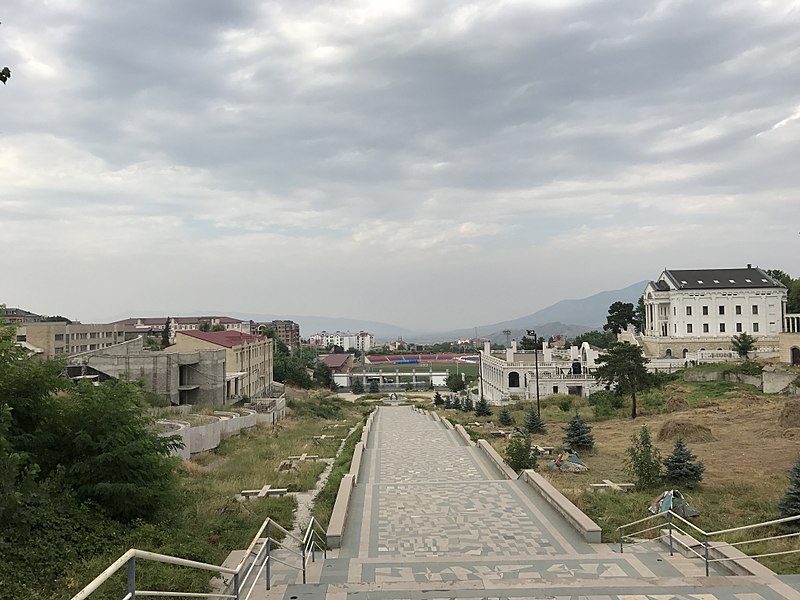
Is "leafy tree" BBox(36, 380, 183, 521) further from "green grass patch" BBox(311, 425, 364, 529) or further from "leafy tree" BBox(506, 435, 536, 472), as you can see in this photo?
"leafy tree" BBox(506, 435, 536, 472)

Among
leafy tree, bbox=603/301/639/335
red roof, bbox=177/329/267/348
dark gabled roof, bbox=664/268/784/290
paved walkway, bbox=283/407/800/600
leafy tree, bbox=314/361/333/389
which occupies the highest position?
dark gabled roof, bbox=664/268/784/290

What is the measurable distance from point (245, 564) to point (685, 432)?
19.6 metres

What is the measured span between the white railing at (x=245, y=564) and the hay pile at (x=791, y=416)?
20.6m

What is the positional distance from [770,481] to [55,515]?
15.8m

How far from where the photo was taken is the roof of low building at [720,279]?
2566 inches

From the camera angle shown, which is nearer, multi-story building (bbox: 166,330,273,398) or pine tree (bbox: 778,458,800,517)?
pine tree (bbox: 778,458,800,517)

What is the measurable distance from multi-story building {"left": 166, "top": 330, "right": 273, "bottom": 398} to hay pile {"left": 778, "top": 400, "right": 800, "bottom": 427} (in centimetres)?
3216

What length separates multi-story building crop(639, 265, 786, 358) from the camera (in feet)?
209

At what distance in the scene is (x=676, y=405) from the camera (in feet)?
113

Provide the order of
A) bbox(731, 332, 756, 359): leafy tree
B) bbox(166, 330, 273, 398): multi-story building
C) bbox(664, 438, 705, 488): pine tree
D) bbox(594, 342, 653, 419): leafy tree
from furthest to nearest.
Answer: bbox(731, 332, 756, 359): leafy tree
bbox(166, 330, 273, 398): multi-story building
bbox(594, 342, 653, 419): leafy tree
bbox(664, 438, 705, 488): pine tree

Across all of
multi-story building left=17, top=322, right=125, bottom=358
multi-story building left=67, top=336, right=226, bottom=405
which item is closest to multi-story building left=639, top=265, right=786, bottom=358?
multi-story building left=67, top=336, right=226, bottom=405

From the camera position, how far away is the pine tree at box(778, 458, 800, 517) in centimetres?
1124

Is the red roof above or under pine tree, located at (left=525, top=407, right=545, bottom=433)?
above

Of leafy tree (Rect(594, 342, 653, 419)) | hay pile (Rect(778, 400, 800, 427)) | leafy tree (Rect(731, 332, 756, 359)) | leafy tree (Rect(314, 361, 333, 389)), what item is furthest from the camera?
leafy tree (Rect(314, 361, 333, 389))
